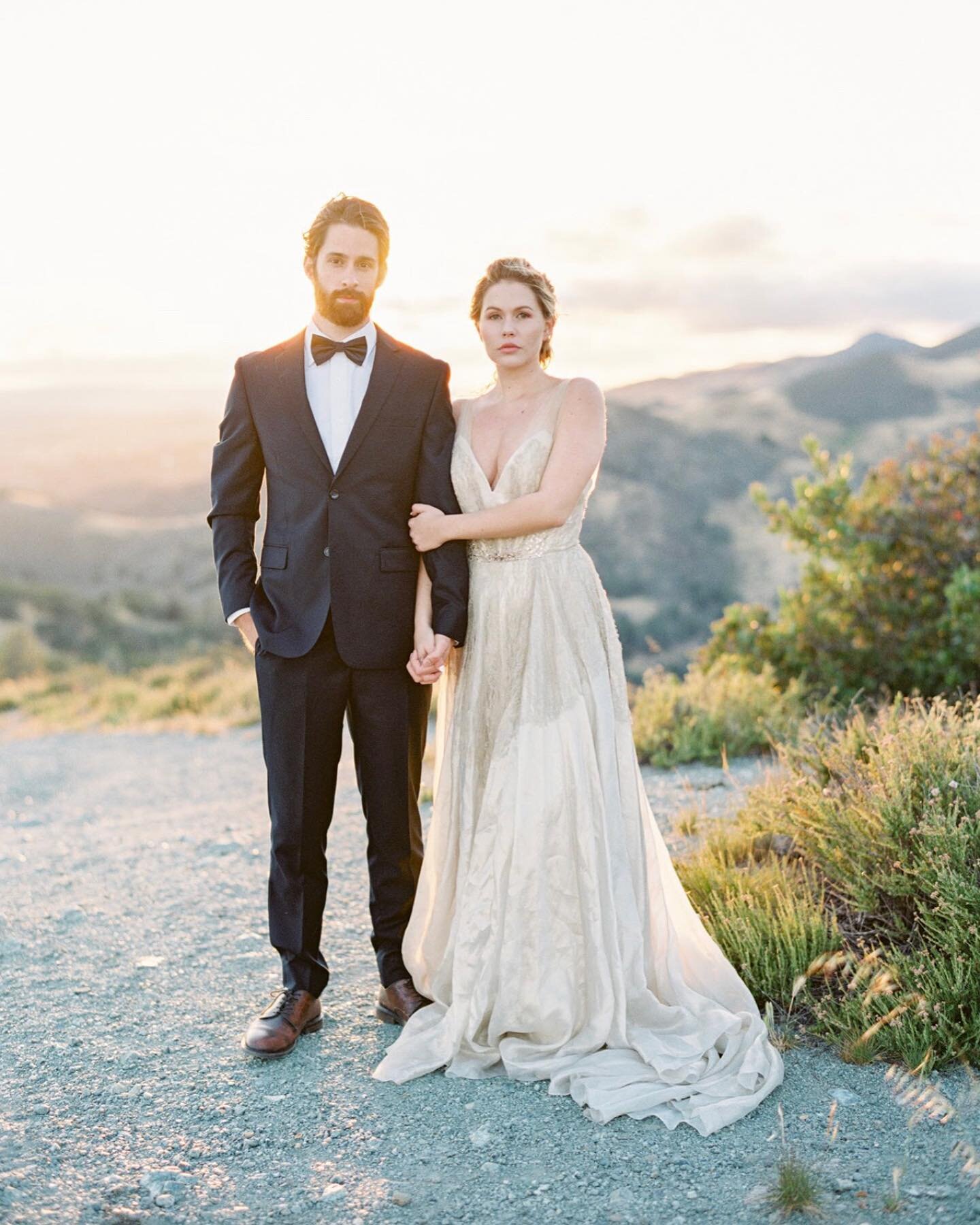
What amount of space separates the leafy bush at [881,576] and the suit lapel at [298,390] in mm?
4857

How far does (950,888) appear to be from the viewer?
11.0 feet

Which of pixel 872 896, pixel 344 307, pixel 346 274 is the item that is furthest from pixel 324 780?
pixel 872 896

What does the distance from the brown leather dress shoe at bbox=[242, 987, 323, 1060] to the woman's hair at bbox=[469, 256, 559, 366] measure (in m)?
2.26

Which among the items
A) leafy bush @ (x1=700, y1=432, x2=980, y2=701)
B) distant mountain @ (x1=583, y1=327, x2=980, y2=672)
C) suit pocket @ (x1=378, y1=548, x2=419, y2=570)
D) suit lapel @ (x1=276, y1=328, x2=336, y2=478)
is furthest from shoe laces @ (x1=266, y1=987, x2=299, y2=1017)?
distant mountain @ (x1=583, y1=327, x2=980, y2=672)

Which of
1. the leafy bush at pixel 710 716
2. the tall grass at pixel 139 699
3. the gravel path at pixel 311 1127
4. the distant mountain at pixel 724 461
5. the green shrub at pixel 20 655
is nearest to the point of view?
the gravel path at pixel 311 1127

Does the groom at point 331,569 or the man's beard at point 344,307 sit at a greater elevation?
the man's beard at point 344,307

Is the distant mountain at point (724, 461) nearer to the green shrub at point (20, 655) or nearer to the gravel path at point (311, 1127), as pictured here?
the green shrub at point (20, 655)

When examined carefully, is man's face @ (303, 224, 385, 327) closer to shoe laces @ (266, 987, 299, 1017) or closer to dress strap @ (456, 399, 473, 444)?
dress strap @ (456, 399, 473, 444)

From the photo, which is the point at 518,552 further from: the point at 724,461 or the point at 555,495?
the point at 724,461

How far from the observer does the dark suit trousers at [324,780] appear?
3531mm

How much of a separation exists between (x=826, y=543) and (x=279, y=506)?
18.1ft

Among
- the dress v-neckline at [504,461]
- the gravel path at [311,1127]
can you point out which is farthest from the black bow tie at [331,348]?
the gravel path at [311,1127]

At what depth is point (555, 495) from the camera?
3348 millimetres

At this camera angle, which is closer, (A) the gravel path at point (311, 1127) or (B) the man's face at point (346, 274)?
(A) the gravel path at point (311, 1127)
